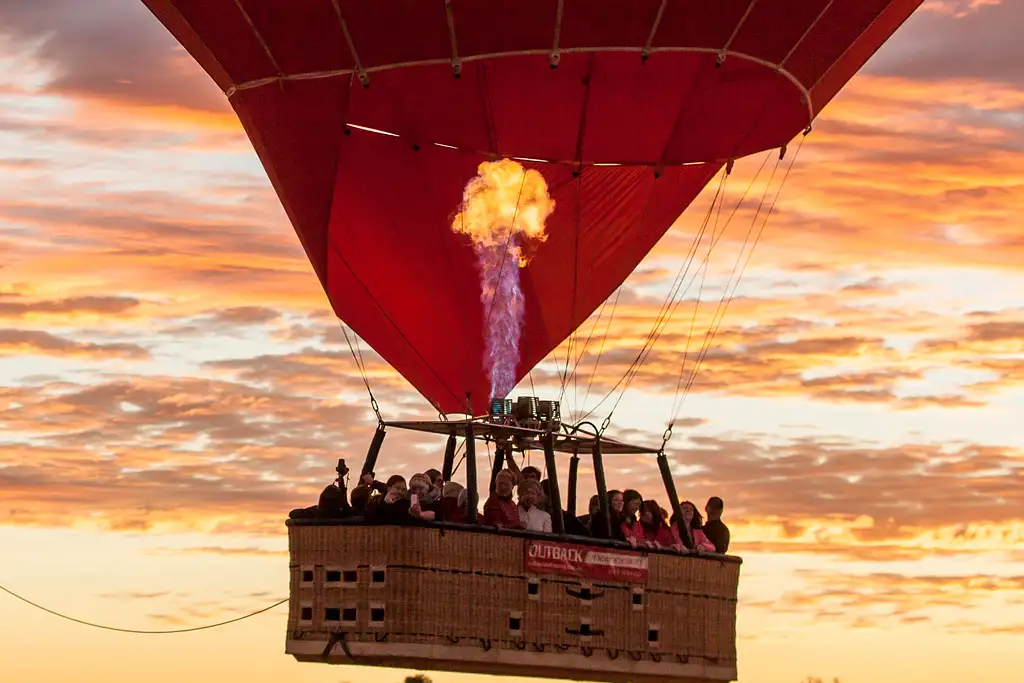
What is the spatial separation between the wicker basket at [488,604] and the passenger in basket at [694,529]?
427 millimetres

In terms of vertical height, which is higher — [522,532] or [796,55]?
[796,55]

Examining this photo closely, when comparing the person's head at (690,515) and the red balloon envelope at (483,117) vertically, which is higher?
the red balloon envelope at (483,117)

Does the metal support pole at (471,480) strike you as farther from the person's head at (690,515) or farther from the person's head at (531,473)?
the person's head at (690,515)

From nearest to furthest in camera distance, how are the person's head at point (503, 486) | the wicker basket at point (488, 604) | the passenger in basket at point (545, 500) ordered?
the wicker basket at point (488, 604) < the person's head at point (503, 486) < the passenger in basket at point (545, 500)

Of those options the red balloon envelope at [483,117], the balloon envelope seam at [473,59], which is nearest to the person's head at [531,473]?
the red balloon envelope at [483,117]

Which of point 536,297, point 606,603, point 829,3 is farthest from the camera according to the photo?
point 536,297

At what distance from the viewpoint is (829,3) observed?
24.3m

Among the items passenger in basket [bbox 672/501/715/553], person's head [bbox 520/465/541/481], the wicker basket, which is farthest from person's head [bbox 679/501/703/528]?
person's head [bbox 520/465/541/481]

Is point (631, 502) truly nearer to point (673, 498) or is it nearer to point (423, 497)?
point (673, 498)

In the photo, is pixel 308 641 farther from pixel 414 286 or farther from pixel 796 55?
pixel 796 55

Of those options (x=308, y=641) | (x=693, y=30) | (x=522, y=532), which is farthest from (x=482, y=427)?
(x=693, y=30)

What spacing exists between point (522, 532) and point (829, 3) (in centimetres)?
750

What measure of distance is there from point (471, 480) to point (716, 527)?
4.13 m

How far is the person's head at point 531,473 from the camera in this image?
75.9 ft
